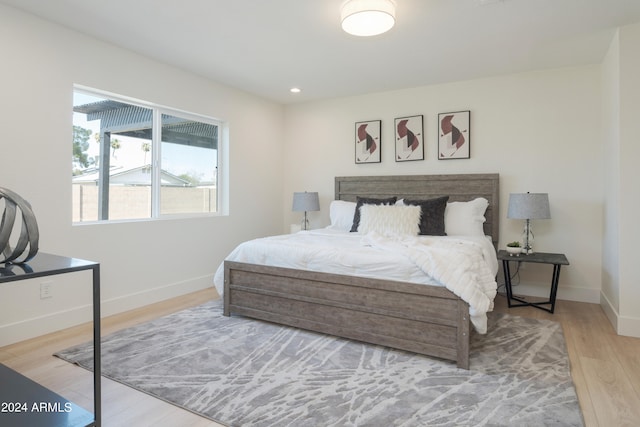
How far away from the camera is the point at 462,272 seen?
2.23m

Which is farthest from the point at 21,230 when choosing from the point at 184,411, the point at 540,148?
the point at 540,148

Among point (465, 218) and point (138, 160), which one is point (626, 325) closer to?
point (465, 218)

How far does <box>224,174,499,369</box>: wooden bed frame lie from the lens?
225cm

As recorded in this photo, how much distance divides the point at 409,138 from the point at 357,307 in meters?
2.57

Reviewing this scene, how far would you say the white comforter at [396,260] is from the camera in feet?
7.30

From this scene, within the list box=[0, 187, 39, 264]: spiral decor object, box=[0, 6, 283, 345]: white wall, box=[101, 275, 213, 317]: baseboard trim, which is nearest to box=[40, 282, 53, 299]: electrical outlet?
box=[0, 6, 283, 345]: white wall

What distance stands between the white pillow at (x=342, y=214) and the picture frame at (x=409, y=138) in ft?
2.83

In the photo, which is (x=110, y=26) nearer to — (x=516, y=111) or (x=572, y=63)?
(x=516, y=111)

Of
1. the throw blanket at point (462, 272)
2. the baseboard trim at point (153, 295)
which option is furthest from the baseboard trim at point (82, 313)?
the throw blanket at point (462, 272)

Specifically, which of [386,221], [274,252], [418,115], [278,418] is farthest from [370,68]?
[278,418]

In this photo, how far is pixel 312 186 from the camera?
16.8 ft

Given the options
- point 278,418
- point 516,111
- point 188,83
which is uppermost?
point 188,83

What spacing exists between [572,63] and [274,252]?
3.39 m

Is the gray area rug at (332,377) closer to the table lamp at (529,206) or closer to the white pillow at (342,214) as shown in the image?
the table lamp at (529,206)
